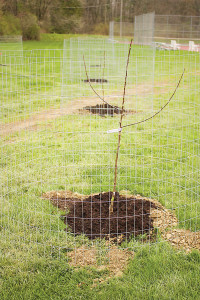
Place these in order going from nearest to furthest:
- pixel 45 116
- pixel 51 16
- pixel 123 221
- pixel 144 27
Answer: pixel 123 221 → pixel 45 116 → pixel 51 16 → pixel 144 27

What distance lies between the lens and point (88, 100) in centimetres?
894

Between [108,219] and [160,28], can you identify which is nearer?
[108,219]

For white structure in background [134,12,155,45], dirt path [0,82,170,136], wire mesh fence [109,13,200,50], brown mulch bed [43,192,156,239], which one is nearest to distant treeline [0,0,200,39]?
dirt path [0,82,170,136]

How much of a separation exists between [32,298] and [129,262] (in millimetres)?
816

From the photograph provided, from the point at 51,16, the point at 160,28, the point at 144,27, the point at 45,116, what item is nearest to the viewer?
the point at 45,116

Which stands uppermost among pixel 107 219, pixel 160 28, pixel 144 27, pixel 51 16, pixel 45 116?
Result: pixel 160 28

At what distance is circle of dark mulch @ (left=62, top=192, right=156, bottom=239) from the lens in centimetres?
318

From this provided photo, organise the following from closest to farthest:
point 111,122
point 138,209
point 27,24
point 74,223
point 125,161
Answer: point 74,223, point 138,209, point 125,161, point 111,122, point 27,24

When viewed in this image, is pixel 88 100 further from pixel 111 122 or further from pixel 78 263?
pixel 78 263

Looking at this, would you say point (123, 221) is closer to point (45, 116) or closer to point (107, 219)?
point (107, 219)

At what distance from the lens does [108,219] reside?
3.33 m

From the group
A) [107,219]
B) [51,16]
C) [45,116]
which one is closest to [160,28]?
[51,16]

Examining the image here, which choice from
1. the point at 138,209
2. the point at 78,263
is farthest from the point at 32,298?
the point at 138,209

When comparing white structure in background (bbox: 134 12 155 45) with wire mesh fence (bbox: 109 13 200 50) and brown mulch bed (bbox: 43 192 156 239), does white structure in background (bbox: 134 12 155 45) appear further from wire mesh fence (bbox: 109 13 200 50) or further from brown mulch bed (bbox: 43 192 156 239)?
brown mulch bed (bbox: 43 192 156 239)
